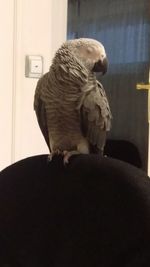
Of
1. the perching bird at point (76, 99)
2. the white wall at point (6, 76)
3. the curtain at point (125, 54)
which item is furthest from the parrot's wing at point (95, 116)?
the curtain at point (125, 54)

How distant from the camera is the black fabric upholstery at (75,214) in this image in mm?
579

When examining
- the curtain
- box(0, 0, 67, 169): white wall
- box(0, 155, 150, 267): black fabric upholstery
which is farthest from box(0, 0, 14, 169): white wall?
the curtain

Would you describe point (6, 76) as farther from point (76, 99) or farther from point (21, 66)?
point (76, 99)

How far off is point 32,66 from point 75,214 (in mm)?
1035

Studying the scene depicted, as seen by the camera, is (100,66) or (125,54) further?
(125,54)

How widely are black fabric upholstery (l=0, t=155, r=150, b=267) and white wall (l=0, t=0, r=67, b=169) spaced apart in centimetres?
78

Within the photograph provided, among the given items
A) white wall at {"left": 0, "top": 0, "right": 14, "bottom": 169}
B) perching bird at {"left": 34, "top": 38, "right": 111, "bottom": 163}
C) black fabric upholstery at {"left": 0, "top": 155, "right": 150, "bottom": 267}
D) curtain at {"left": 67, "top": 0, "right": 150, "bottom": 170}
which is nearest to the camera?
black fabric upholstery at {"left": 0, "top": 155, "right": 150, "bottom": 267}

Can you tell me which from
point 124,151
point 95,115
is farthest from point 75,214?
point 124,151

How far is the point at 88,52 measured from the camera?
3.62 ft

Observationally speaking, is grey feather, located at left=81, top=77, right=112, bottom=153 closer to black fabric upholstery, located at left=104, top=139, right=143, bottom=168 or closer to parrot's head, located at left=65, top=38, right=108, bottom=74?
parrot's head, located at left=65, top=38, right=108, bottom=74

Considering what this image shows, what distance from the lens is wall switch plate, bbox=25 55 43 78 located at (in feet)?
5.34

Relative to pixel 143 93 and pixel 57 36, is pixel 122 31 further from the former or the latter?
pixel 57 36

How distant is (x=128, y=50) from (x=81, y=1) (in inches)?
18.4

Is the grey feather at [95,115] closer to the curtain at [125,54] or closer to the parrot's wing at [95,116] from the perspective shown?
the parrot's wing at [95,116]
